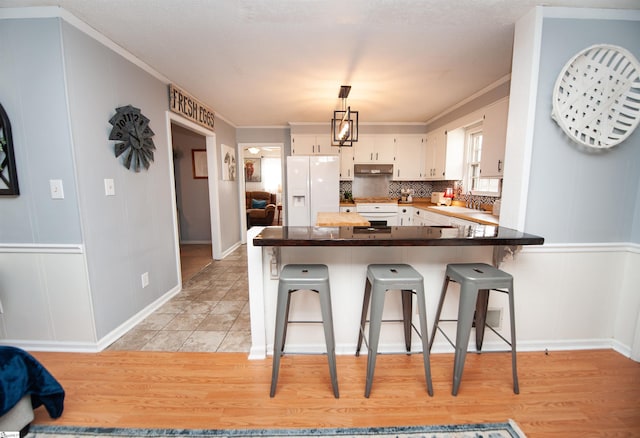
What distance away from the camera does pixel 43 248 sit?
1792mm

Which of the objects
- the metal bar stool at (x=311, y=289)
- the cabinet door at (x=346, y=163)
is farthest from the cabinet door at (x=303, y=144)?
the metal bar stool at (x=311, y=289)

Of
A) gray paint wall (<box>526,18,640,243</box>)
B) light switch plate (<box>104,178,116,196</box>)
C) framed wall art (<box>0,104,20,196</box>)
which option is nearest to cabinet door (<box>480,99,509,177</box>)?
gray paint wall (<box>526,18,640,243</box>)

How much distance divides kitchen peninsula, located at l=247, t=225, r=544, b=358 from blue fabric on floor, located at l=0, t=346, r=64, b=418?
1033 millimetres

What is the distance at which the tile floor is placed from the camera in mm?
1985

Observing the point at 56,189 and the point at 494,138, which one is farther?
the point at 494,138

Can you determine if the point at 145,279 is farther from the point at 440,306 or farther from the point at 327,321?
the point at 440,306

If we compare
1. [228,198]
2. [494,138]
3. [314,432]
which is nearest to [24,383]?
[314,432]

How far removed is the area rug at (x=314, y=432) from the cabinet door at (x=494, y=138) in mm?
2324

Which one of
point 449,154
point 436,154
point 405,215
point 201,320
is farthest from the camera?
point 405,215

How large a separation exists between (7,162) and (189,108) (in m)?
1.77

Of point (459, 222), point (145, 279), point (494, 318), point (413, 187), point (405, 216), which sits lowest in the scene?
point (494, 318)

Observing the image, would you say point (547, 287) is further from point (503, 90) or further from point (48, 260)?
point (48, 260)

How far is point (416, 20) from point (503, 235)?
1.54 meters

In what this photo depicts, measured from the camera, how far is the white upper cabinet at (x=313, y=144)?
4562 mm
